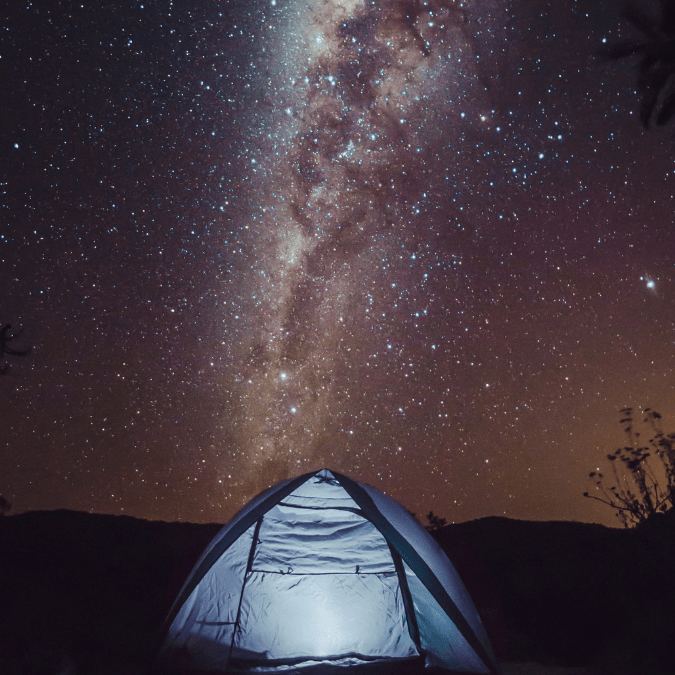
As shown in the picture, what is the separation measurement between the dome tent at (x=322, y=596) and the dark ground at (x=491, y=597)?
2.91 feet

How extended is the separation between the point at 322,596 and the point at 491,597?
11.3 ft

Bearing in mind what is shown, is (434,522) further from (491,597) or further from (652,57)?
(652,57)

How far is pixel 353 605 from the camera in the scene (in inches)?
217

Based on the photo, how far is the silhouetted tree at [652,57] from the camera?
24.7 feet

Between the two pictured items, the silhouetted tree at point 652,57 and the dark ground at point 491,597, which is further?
the silhouetted tree at point 652,57

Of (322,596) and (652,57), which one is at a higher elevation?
(652,57)

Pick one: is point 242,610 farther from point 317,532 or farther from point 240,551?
point 317,532

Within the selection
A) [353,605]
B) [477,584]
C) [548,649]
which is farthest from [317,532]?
[477,584]

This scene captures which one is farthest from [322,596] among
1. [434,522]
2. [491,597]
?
[434,522]

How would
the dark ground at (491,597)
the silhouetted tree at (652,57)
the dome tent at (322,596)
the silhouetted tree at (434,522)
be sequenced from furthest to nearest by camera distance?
the silhouetted tree at (434,522)
the silhouetted tree at (652,57)
the dark ground at (491,597)
the dome tent at (322,596)

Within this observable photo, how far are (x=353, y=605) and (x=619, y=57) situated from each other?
10.5 m

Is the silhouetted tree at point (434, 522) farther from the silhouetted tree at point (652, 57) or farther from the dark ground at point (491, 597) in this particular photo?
the silhouetted tree at point (652, 57)

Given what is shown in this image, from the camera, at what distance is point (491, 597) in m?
7.25

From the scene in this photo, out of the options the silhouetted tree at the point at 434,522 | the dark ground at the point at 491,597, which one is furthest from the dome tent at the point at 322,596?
the silhouetted tree at the point at 434,522
